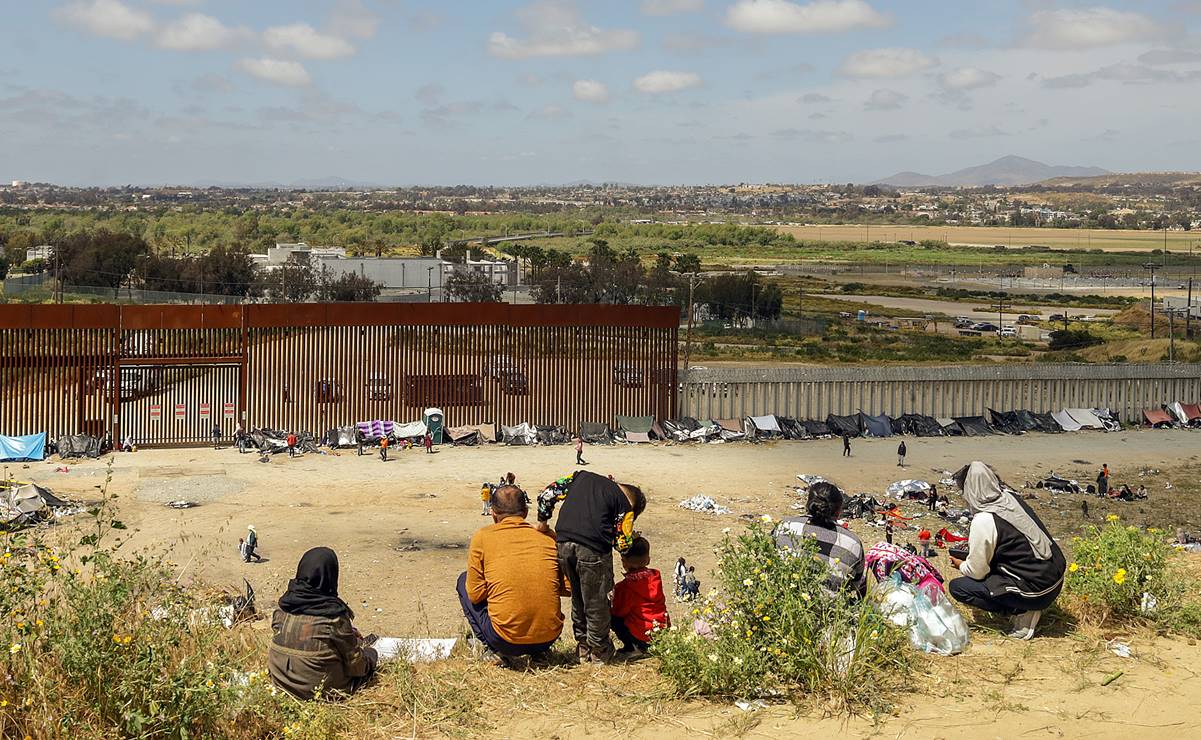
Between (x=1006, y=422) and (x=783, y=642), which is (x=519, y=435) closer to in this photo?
(x=1006, y=422)

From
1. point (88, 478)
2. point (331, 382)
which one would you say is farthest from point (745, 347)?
point (88, 478)

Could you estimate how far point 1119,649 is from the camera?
7152 millimetres

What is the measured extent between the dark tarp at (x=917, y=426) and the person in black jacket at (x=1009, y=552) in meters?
21.8

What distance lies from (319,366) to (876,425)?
12775 millimetres

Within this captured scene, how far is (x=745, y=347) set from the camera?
55.4 m

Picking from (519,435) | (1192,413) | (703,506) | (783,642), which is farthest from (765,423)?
(783,642)

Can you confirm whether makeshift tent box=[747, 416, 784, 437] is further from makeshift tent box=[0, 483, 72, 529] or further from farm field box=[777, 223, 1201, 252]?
farm field box=[777, 223, 1201, 252]

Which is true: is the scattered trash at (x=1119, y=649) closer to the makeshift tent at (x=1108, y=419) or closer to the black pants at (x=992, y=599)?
the black pants at (x=992, y=599)

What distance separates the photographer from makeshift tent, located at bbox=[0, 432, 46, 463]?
76.9 feet

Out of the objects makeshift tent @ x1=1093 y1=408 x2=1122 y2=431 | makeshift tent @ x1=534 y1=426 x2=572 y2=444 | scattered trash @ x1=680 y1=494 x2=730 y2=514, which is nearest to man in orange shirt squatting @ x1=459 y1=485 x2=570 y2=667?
scattered trash @ x1=680 y1=494 x2=730 y2=514

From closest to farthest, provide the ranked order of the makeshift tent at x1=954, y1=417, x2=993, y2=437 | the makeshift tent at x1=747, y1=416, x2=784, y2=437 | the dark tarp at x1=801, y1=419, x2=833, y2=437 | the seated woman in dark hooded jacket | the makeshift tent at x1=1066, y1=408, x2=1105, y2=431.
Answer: the seated woman in dark hooded jacket < the makeshift tent at x1=747, y1=416, x2=784, y2=437 < the dark tarp at x1=801, y1=419, x2=833, y2=437 < the makeshift tent at x1=954, y1=417, x2=993, y2=437 < the makeshift tent at x1=1066, y1=408, x2=1105, y2=431

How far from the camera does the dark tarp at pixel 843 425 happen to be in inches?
1117

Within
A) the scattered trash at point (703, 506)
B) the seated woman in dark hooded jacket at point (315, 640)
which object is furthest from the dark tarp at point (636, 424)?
the seated woman in dark hooded jacket at point (315, 640)

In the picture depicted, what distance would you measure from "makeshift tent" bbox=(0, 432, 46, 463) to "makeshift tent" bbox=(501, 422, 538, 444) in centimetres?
922
